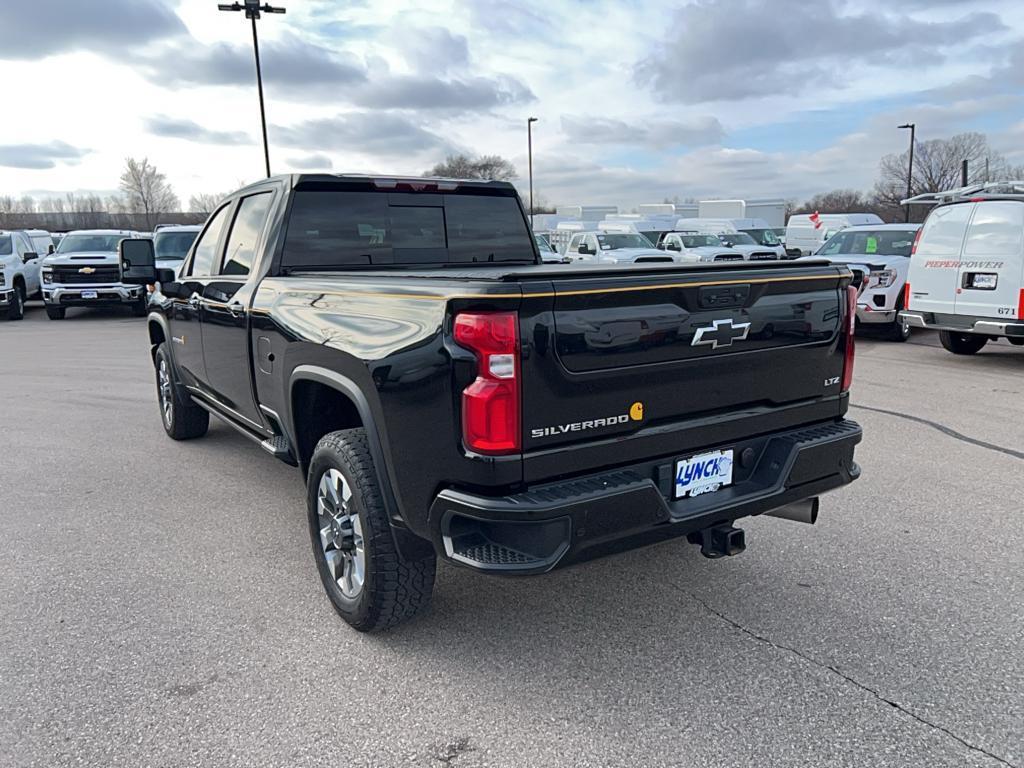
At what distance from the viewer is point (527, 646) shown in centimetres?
331

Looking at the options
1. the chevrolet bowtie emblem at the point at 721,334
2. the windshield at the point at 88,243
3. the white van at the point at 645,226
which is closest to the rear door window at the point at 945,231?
the chevrolet bowtie emblem at the point at 721,334

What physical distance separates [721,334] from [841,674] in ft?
4.50

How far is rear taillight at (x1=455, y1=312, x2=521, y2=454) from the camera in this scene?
2.60m

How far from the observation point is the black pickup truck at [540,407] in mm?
2662

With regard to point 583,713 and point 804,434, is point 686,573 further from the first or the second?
point 583,713

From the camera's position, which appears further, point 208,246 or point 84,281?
point 84,281

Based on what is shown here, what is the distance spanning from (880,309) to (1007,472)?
7050 millimetres

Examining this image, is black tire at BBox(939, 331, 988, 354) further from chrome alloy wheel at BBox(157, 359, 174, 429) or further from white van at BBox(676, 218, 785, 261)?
white van at BBox(676, 218, 785, 261)

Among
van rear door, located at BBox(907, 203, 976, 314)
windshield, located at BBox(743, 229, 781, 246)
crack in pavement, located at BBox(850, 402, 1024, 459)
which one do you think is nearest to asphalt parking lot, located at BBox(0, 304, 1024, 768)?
crack in pavement, located at BBox(850, 402, 1024, 459)

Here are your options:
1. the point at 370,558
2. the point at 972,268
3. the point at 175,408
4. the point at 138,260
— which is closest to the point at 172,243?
the point at 175,408

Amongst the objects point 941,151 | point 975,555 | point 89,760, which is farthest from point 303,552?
point 941,151

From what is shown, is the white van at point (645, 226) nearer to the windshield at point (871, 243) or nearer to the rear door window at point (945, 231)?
the windshield at point (871, 243)

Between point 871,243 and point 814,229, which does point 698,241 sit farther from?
point 871,243

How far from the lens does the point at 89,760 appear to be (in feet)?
8.54
